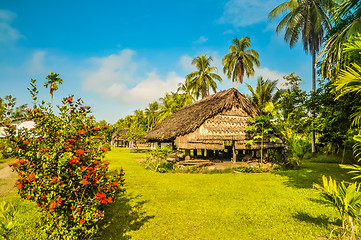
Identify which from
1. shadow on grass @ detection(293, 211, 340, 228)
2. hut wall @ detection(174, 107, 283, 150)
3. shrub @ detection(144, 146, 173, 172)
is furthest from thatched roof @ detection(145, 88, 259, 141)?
shadow on grass @ detection(293, 211, 340, 228)

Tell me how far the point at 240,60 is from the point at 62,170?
2979cm

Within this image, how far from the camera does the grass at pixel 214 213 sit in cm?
412

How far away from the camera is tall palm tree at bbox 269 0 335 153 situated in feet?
60.1

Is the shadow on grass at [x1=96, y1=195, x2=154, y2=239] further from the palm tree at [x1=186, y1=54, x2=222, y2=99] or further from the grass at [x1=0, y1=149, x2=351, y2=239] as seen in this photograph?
the palm tree at [x1=186, y1=54, x2=222, y2=99]

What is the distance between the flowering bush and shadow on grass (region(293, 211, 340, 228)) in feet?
14.9

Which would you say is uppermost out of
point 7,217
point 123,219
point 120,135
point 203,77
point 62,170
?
point 203,77

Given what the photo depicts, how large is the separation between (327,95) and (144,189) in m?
12.0

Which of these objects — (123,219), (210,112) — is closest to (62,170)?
(123,219)

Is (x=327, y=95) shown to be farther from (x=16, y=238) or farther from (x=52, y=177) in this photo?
(x=16, y=238)

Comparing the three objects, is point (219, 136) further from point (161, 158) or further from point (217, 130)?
point (161, 158)

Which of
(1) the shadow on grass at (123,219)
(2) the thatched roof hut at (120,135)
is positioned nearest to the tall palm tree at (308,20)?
(1) the shadow on grass at (123,219)

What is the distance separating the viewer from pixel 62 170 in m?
2.98

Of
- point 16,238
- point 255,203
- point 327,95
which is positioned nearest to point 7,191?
point 16,238

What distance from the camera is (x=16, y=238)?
379cm
